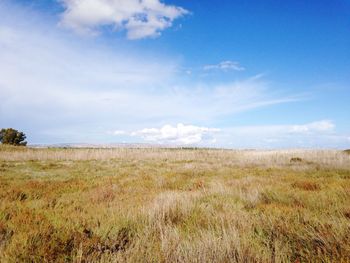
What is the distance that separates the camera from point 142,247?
3.76 meters

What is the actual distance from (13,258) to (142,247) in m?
1.53

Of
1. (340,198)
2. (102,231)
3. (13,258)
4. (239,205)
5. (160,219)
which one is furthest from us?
(340,198)

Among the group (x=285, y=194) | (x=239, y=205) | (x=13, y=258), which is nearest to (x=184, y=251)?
(x=13, y=258)

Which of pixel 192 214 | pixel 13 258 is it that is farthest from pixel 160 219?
pixel 13 258

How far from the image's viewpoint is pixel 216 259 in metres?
3.38

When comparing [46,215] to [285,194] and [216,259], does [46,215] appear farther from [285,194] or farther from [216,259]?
[285,194]

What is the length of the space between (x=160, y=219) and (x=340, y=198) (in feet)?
15.5

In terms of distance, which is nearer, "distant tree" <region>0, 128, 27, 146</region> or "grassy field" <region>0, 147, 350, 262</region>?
"grassy field" <region>0, 147, 350, 262</region>

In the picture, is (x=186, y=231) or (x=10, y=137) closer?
(x=186, y=231)

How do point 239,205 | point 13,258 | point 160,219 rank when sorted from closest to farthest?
point 13,258 → point 160,219 → point 239,205

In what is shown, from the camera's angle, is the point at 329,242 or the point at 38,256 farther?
the point at 329,242

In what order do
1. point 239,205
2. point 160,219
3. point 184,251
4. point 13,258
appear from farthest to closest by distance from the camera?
point 239,205
point 160,219
point 184,251
point 13,258

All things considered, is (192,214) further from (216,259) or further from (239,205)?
(216,259)

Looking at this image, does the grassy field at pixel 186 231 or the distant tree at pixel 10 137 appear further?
the distant tree at pixel 10 137
